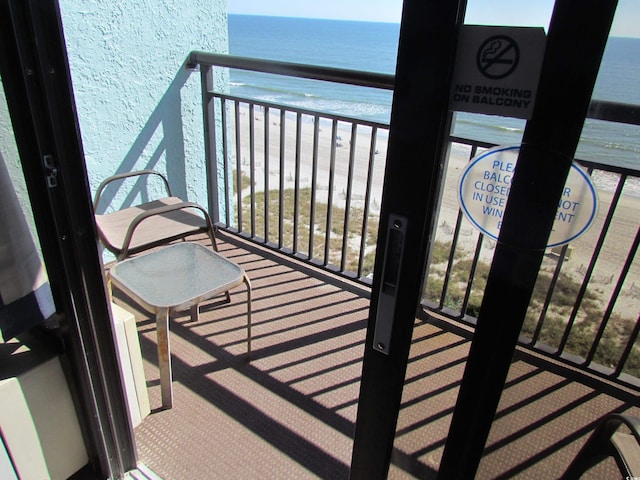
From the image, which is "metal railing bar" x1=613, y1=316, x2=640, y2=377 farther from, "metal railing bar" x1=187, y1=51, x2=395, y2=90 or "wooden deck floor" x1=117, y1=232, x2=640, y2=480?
"metal railing bar" x1=187, y1=51, x2=395, y2=90

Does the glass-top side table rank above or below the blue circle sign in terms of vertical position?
below

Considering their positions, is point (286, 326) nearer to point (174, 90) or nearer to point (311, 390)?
point (311, 390)

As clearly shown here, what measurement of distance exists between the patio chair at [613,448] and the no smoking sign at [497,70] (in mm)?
497

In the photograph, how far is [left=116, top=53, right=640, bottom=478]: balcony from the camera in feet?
2.22

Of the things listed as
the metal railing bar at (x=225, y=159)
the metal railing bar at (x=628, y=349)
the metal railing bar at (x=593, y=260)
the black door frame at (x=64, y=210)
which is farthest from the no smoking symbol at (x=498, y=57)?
the metal railing bar at (x=225, y=159)

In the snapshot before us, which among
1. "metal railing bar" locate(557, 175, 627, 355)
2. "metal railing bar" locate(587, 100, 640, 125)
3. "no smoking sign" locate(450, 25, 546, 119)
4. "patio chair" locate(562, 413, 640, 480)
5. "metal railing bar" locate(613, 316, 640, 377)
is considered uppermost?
"no smoking sign" locate(450, 25, 546, 119)

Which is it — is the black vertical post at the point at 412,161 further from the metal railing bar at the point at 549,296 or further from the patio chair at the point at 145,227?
the patio chair at the point at 145,227

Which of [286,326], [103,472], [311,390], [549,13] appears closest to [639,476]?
[549,13]

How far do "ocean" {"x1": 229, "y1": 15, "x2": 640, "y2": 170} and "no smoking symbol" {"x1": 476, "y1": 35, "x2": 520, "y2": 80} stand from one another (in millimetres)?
62

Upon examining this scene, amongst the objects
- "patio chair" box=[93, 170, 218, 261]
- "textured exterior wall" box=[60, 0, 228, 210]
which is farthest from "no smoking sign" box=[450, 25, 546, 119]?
"textured exterior wall" box=[60, 0, 228, 210]

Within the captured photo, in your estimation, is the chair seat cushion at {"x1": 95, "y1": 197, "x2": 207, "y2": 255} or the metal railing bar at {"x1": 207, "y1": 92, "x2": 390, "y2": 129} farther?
the metal railing bar at {"x1": 207, "y1": 92, "x2": 390, "y2": 129}

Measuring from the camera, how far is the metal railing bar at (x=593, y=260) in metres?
0.59

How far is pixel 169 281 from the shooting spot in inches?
67.6

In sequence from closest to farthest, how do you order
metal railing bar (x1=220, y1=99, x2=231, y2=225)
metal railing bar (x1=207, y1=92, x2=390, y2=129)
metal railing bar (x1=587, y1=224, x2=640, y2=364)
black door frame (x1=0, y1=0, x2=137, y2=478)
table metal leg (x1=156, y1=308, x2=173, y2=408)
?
metal railing bar (x1=587, y1=224, x2=640, y2=364) → black door frame (x1=0, y1=0, x2=137, y2=478) → table metal leg (x1=156, y1=308, x2=173, y2=408) → metal railing bar (x1=207, y1=92, x2=390, y2=129) → metal railing bar (x1=220, y1=99, x2=231, y2=225)
